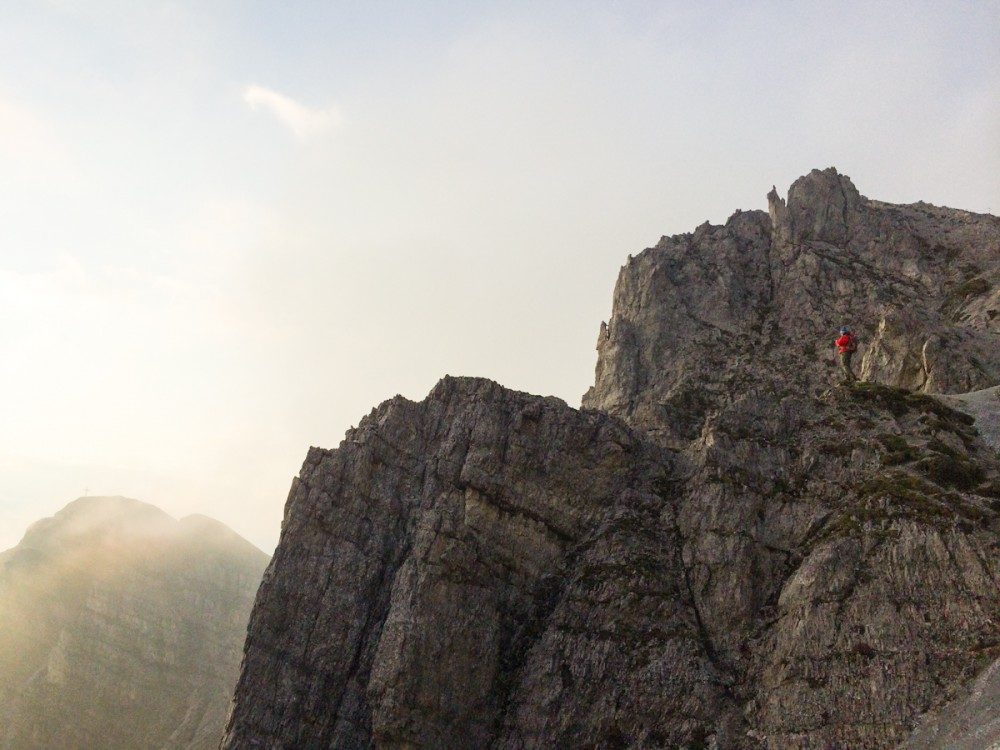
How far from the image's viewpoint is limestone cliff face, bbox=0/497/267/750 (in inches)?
5389

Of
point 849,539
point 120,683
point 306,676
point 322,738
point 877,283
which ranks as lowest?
point 120,683

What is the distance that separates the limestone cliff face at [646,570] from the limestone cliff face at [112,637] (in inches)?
3303

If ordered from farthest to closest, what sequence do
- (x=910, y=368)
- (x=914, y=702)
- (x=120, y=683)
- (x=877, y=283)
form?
(x=120, y=683) < (x=877, y=283) < (x=910, y=368) < (x=914, y=702)

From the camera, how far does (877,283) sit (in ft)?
382

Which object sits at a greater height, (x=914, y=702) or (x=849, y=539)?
(x=849, y=539)

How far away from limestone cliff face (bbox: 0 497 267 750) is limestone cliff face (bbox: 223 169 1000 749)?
83.9 meters

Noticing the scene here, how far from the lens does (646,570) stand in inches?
2948

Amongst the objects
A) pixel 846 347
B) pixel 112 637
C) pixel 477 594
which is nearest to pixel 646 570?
pixel 477 594

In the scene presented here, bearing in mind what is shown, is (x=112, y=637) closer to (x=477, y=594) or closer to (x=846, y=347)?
(x=477, y=594)

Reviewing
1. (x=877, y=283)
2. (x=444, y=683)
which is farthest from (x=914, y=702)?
(x=877, y=283)

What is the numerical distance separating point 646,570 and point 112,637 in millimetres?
127296

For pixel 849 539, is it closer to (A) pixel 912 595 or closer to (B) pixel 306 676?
(A) pixel 912 595

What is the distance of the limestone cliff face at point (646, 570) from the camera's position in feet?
199

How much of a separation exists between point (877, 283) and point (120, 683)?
155295mm
